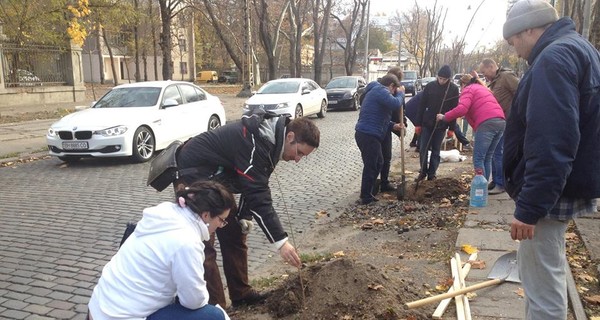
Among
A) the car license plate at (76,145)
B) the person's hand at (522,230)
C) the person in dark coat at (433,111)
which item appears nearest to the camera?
the person's hand at (522,230)

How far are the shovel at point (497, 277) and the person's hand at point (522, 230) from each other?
1191 mm

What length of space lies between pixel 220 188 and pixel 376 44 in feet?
291

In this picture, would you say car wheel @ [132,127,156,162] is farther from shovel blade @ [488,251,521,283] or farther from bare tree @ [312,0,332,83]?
bare tree @ [312,0,332,83]

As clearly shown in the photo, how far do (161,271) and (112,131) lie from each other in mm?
8608

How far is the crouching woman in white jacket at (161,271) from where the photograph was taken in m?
2.51

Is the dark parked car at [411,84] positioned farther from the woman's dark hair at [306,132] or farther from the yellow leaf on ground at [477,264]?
the woman's dark hair at [306,132]

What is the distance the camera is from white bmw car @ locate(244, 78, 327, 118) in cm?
1777

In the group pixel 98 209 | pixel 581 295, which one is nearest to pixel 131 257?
pixel 581 295

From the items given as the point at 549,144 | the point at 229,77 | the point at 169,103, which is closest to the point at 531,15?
the point at 549,144

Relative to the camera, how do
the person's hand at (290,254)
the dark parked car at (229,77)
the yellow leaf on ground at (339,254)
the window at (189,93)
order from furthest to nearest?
the dark parked car at (229,77)
the window at (189,93)
the yellow leaf on ground at (339,254)
the person's hand at (290,254)

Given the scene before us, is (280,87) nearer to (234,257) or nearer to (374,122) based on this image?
(374,122)

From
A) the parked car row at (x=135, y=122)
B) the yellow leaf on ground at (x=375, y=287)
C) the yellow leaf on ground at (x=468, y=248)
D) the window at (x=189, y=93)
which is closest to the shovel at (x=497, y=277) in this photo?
the yellow leaf on ground at (x=375, y=287)

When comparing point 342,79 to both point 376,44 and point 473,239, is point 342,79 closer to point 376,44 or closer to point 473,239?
point 473,239

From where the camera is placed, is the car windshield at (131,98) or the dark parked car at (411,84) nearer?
the car windshield at (131,98)
